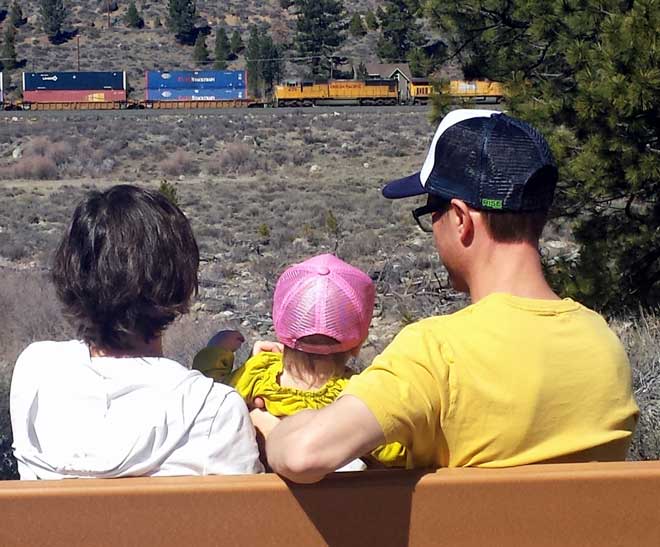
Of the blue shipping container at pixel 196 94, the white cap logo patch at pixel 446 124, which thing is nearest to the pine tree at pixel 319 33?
the blue shipping container at pixel 196 94

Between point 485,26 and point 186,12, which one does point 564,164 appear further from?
point 186,12

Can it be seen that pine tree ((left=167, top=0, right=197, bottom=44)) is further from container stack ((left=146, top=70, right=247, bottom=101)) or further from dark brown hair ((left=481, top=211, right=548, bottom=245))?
dark brown hair ((left=481, top=211, right=548, bottom=245))

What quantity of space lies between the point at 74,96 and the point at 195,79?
6377mm

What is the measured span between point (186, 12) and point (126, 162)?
1528 inches

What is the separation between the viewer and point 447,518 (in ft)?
6.85

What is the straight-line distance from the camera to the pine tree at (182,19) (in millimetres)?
70688

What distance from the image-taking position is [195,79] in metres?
58.5

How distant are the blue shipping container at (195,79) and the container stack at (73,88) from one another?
174 centimetres

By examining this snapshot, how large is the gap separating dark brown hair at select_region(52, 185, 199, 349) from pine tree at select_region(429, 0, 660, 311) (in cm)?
493

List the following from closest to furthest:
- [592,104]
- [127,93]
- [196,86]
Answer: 1. [592,104]
2. [196,86]
3. [127,93]

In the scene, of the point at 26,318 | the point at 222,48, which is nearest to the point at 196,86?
the point at 222,48

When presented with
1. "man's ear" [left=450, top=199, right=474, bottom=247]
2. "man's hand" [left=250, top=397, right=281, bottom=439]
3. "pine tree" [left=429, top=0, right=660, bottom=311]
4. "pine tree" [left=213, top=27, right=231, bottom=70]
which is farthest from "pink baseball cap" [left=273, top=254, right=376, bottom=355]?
"pine tree" [left=213, top=27, right=231, bottom=70]

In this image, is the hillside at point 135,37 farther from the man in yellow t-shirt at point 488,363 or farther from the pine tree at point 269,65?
the man in yellow t-shirt at point 488,363

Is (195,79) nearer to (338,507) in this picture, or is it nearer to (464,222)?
(464,222)
